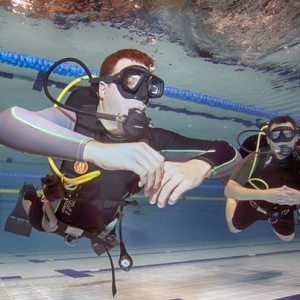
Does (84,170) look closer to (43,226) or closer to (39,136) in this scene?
(39,136)

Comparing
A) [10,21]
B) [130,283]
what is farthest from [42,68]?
[130,283]

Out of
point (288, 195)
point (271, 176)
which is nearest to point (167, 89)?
point (271, 176)

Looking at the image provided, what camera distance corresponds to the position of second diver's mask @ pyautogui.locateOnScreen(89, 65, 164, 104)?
2662 mm

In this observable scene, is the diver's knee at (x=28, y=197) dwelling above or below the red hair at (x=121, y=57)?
below

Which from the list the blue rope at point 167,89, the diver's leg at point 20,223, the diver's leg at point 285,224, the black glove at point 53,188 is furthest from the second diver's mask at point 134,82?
the blue rope at point 167,89

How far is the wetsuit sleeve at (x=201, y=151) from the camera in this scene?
2350 mm

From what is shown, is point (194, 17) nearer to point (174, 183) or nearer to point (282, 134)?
point (282, 134)

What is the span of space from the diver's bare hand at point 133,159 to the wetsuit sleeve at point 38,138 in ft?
0.26

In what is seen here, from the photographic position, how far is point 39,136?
6.25 ft

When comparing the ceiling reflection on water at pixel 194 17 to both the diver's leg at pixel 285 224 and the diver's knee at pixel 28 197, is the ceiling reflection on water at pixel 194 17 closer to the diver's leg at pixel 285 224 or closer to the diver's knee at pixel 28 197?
Answer: the diver's knee at pixel 28 197

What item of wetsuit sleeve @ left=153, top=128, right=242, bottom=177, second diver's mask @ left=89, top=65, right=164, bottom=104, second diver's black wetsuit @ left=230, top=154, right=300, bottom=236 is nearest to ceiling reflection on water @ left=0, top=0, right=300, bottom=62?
second diver's black wetsuit @ left=230, top=154, right=300, bottom=236

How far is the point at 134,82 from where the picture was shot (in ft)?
8.82

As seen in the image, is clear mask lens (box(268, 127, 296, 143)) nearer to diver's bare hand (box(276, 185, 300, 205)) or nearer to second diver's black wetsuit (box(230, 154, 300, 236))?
second diver's black wetsuit (box(230, 154, 300, 236))

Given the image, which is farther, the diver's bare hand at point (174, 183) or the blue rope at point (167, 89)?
the blue rope at point (167, 89)
